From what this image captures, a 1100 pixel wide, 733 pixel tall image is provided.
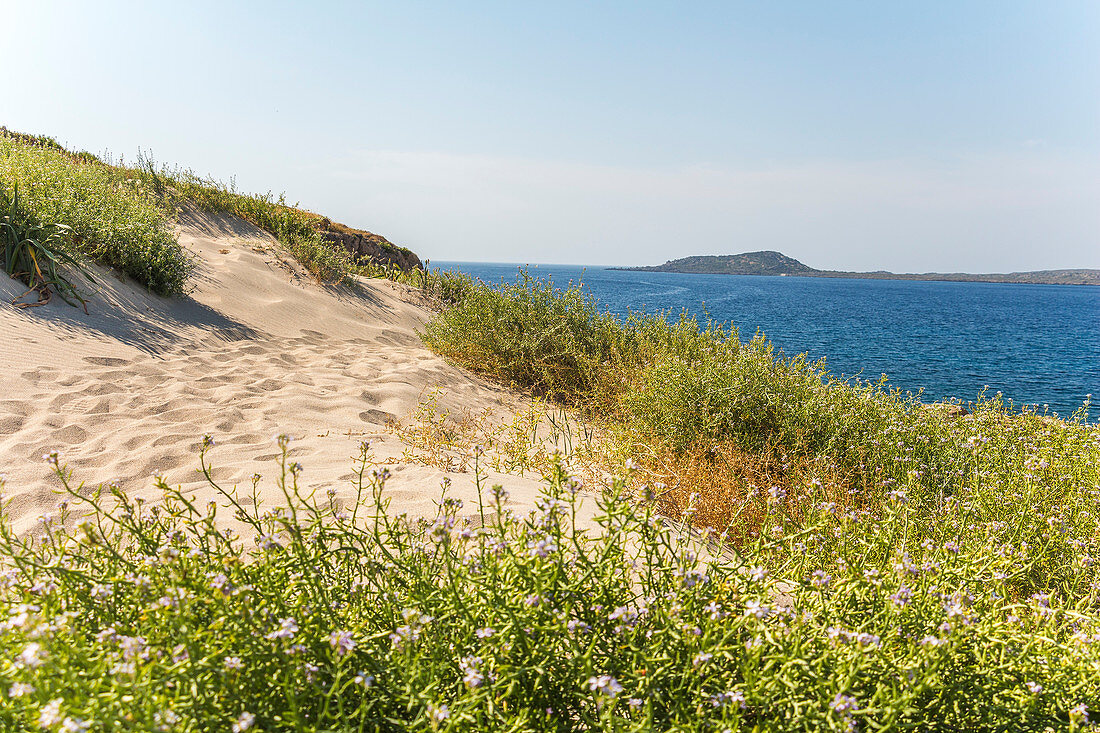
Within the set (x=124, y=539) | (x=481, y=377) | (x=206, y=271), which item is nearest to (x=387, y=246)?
(x=206, y=271)

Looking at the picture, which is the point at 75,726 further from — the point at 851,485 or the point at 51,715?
the point at 851,485

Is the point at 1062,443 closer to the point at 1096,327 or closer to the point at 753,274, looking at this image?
the point at 1096,327

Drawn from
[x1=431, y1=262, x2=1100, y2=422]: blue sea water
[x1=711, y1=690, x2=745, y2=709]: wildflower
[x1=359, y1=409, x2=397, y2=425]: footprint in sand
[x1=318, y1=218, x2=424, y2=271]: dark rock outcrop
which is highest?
[x1=318, y1=218, x2=424, y2=271]: dark rock outcrop

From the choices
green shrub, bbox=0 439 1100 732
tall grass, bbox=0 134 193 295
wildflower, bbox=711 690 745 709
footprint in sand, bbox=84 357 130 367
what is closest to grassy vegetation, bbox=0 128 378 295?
tall grass, bbox=0 134 193 295

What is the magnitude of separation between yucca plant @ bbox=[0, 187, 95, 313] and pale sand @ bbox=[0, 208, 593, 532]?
0.76 feet

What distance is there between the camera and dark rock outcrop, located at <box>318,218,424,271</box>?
14883mm

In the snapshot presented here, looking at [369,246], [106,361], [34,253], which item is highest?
[369,246]

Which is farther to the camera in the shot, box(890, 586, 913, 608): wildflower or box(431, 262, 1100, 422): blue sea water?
box(431, 262, 1100, 422): blue sea water

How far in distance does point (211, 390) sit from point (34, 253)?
3099 mm

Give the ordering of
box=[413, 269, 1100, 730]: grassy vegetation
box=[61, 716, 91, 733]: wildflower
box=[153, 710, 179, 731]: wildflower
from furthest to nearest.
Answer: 1. box=[413, 269, 1100, 730]: grassy vegetation
2. box=[153, 710, 179, 731]: wildflower
3. box=[61, 716, 91, 733]: wildflower

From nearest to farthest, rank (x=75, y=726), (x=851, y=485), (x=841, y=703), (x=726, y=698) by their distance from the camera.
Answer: (x=75, y=726) → (x=841, y=703) → (x=726, y=698) → (x=851, y=485)

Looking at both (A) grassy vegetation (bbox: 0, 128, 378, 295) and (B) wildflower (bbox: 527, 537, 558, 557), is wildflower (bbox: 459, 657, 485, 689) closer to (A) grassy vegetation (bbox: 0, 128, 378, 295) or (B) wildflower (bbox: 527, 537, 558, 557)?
(B) wildflower (bbox: 527, 537, 558, 557)

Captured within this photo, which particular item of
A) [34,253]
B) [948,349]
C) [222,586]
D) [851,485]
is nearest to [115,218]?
[34,253]

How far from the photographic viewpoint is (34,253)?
648 cm
